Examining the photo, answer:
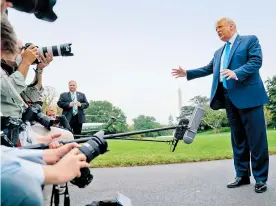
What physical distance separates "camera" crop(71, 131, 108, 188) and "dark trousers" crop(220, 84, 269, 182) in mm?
2638

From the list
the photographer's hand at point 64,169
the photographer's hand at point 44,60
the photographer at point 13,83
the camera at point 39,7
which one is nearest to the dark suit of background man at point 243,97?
the photographer's hand at point 44,60

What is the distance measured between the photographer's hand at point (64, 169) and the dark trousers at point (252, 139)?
291 cm

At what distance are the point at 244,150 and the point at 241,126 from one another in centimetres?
28

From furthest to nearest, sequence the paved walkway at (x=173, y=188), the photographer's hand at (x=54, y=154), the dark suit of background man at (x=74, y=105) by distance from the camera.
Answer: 1. the dark suit of background man at (x=74, y=105)
2. the paved walkway at (x=173, y=188)
3. the photographer's hand at (x=54, y=154)

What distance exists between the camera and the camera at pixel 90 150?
4.78 ft

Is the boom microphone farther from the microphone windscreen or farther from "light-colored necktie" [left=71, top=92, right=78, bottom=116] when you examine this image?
"light-colored necktie" [left=71, top=92, right=78, bottom=116]

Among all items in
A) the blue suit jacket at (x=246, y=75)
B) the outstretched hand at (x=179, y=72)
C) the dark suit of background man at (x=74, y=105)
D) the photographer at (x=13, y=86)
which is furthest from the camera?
the dark suit of background man at (x=74, y=105)

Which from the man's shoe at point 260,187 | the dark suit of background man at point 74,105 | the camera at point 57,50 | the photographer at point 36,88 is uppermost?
the camera at point 57,50

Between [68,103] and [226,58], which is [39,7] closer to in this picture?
[226,58]

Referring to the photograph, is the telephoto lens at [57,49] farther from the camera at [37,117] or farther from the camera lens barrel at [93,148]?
the camera lens barrel at [93,148]

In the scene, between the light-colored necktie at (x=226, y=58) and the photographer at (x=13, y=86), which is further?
the light-colored necktie at (x=226, y=58)

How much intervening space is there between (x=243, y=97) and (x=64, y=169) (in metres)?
2.95

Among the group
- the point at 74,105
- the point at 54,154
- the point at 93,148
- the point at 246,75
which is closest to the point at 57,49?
the point at 54,154

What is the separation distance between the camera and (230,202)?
3.32 metres
